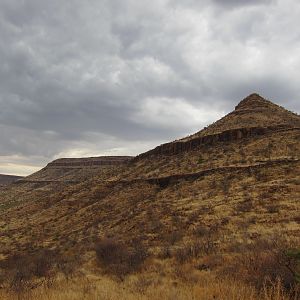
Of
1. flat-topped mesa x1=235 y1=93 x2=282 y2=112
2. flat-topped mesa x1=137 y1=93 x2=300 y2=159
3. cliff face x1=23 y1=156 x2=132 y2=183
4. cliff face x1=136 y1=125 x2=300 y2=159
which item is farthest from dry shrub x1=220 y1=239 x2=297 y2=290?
cliff face x1=23 y1=156 x2=132 y2=183

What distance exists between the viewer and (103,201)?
3872 cm

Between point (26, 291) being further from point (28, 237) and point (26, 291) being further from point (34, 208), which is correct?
point (34, 208)

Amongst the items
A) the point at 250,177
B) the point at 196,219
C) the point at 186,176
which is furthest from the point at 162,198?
the point at 196,219

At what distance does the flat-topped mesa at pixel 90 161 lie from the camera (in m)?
127

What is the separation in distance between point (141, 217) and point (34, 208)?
25810 millimetres

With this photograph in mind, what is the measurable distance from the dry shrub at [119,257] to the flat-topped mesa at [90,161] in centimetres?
10360

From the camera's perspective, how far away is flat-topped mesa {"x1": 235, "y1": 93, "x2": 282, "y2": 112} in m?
55.1

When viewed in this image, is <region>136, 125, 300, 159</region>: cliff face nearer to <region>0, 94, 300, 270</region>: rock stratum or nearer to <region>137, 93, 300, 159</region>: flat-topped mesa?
<region>137, 93, 300, 159</region>: flat-topped mesa

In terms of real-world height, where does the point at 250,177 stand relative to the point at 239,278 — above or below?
above

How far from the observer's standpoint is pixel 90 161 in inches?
5172

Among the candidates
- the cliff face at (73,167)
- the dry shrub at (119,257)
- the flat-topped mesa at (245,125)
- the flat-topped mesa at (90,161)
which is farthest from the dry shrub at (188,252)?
the flat-topped mesa at (90,161)

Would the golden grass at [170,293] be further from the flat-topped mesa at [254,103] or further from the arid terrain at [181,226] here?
the flat-topped mesa at [254,103]

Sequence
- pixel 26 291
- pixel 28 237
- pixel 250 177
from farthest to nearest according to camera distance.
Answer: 1. pixel 28 237
2. pixel 250 177
3. pixel 26 291

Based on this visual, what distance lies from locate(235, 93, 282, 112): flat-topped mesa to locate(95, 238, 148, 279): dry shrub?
40.3 meters
